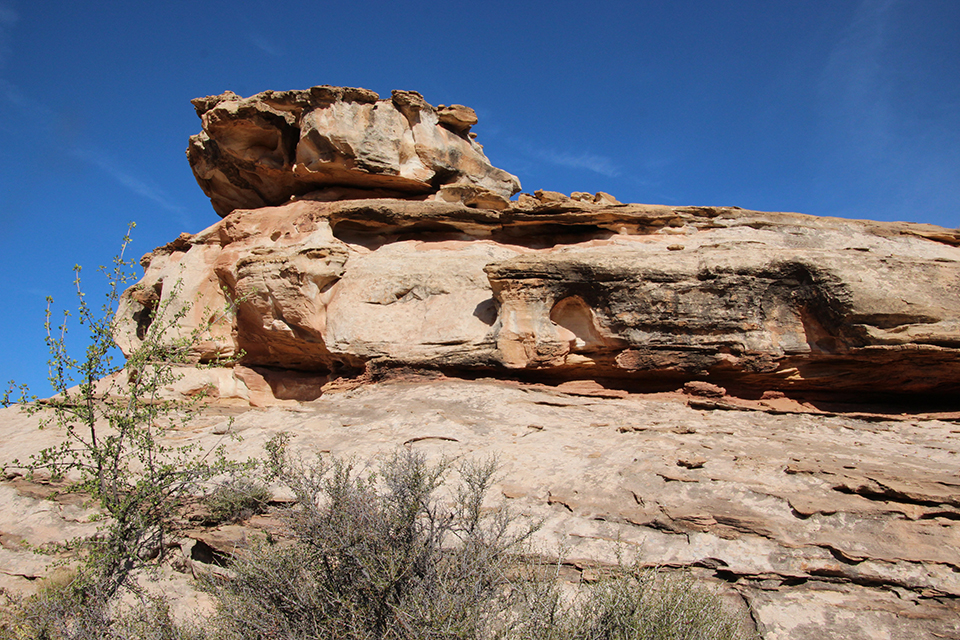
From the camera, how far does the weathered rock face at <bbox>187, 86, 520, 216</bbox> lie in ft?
37.4

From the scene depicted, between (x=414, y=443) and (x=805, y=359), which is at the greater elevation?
(x=805, y=359)

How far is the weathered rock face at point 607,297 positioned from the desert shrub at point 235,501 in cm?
305

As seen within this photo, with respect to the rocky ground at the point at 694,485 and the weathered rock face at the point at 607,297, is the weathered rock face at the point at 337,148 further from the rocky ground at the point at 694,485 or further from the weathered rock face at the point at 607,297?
the rocky ground at the point at 694,485

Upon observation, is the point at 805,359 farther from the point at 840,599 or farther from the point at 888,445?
the point at 840,599


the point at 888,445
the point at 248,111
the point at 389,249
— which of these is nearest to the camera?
the point at 888,445

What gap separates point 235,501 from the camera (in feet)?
19.8

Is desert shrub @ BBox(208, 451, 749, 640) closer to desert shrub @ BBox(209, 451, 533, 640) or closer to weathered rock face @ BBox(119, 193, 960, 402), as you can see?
desert shrub @ BBox(209, 451, 533, 640)

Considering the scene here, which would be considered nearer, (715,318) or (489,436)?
(489,436)

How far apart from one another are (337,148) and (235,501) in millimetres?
7357

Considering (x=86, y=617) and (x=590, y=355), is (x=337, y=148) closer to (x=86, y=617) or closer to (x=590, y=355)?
(x=590, y=355)

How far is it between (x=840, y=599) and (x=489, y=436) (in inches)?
148

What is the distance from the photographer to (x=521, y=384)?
27.7 feet

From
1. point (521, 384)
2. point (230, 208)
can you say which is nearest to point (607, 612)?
point (521, 384)

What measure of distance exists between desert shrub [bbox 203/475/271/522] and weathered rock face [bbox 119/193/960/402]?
10.0ft
